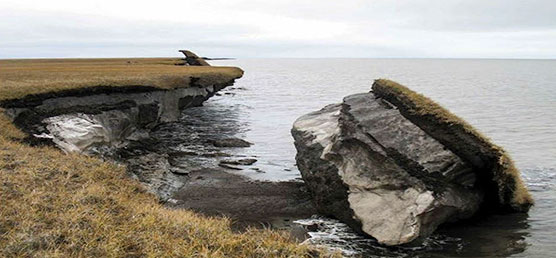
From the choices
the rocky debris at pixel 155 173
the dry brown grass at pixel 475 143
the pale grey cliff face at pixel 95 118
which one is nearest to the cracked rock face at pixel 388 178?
the dry brown grass at pixel 475 143

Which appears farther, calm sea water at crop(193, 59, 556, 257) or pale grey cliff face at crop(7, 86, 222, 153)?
pale grey cliff face at crop(7, 86, 222, 153)

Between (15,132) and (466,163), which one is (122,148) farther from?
(466,163)

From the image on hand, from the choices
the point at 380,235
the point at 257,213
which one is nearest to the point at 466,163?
the point at 380,235

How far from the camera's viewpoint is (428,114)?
59.1 feet

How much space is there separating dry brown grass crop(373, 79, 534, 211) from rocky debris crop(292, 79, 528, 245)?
17.1 inches

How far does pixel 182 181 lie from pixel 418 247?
12.4m

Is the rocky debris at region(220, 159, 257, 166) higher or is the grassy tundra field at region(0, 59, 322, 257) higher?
the grassy tundra field at region(0, 59, 322, 257)

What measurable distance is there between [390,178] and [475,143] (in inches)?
125

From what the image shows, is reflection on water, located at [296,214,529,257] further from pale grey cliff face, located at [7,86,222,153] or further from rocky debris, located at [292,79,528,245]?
pale grey cliff face, located at [7,86,222,153]

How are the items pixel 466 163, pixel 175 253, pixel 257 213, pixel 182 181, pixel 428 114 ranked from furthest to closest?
pixel 182 181 < pixel 257 213 < pixel 428 114 < pixel 466 163 < pixel 175 253

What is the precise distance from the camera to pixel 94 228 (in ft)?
33.8

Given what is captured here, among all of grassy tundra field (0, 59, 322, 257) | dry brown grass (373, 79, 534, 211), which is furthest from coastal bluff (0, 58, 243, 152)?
dry brown grass (373, 79, 534, 211)

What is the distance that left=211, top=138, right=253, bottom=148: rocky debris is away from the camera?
112ft

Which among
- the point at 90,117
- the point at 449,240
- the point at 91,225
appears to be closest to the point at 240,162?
the point at 90,117
